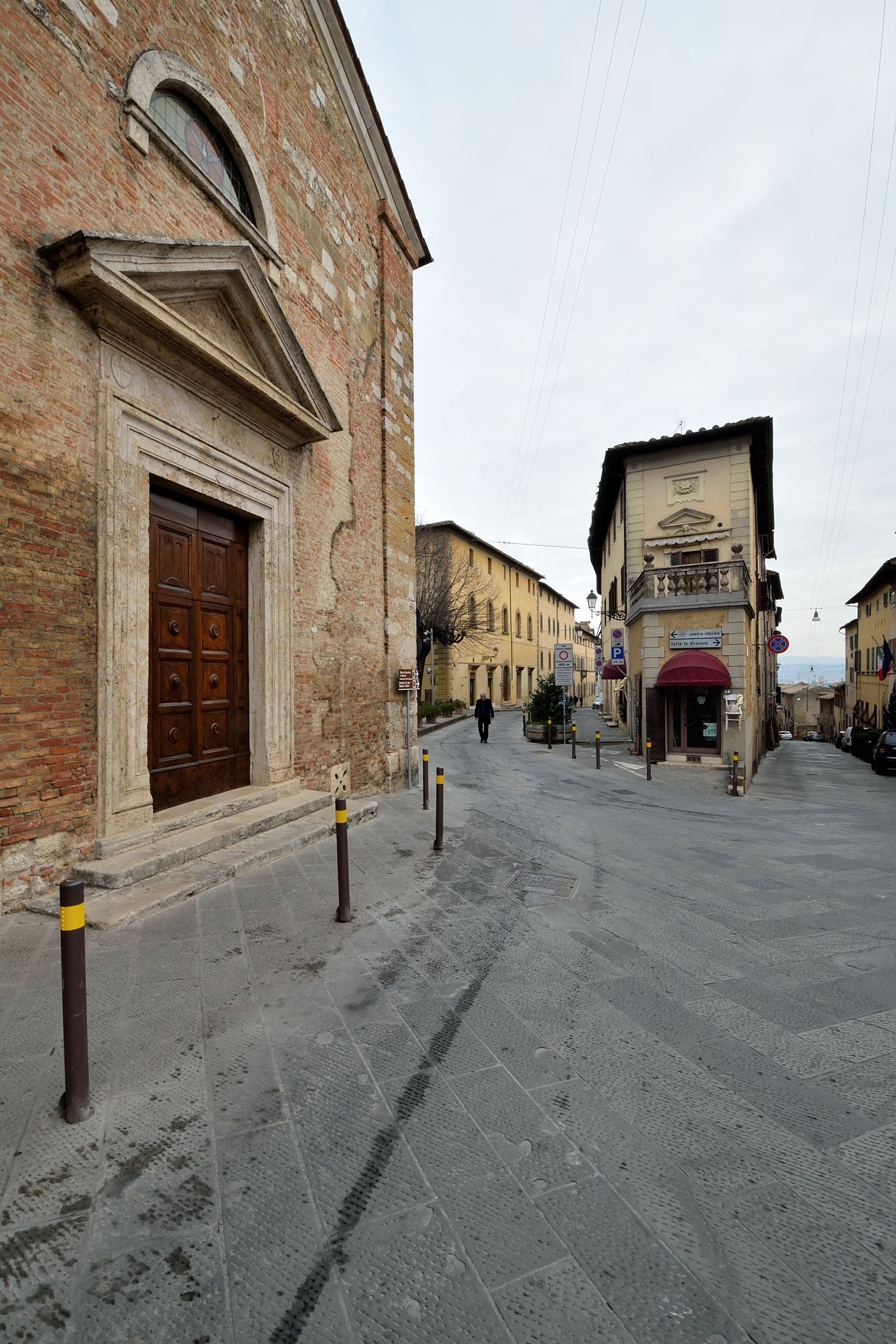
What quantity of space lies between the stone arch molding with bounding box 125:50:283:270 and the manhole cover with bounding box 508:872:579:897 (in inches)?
284

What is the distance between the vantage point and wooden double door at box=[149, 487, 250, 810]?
19.1ft

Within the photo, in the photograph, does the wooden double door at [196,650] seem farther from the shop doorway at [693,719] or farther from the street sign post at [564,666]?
the shop doorway at [693,719]

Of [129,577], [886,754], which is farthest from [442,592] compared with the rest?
[129,577]

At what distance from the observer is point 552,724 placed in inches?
798

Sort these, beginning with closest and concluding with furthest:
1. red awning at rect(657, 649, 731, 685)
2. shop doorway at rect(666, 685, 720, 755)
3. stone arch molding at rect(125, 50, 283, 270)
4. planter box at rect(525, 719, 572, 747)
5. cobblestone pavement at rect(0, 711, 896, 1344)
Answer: cobblestone pavement at rect(0, 711, 896, 1344) → stone arch molding at rect(125, 50, 283, 270) → red awning at rect(657, 649, 731, 685) → shop doorway at rect(666, 685, 720, 755) → planter box at rect(525, 719, 572, 747)

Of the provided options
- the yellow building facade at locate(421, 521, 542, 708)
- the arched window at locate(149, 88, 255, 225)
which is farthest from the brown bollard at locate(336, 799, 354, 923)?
the yellow building facade at locate(421, 521, 542, 708)

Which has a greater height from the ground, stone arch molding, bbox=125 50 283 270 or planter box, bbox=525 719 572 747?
stone arch molding, bbox=125 50 283 270

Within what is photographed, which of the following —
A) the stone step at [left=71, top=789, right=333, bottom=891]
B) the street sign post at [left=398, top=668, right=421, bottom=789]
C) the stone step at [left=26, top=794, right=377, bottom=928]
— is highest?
the street sign post at [left=398, top=668, right=421, bottom=789]

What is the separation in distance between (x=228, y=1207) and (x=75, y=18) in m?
7.68

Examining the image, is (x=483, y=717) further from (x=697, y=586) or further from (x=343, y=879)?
(x=343, y=879)

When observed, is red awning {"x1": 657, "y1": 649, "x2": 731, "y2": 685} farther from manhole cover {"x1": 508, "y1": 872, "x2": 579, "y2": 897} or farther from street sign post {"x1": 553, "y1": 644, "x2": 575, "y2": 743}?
manhole cover {"x1": 508, "y1": 872, "x2": 579, "y2": 897}

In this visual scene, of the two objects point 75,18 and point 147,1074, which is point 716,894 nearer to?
point 147,1074

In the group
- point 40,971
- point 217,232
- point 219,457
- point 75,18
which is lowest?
point 40,971

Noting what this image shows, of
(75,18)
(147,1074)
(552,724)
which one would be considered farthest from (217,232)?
(552,724)
